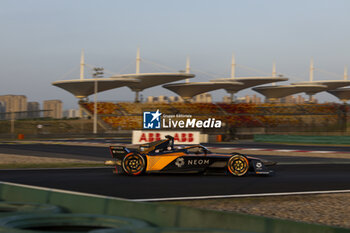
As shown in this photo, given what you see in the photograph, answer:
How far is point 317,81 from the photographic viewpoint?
104 meters

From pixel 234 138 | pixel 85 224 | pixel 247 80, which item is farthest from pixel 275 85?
pixel 85 224

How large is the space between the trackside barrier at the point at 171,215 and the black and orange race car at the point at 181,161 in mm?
6164

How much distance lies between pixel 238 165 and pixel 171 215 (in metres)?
7.81

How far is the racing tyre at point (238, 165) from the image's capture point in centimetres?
1255

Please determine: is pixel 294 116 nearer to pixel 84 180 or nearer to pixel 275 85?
pixel 275 85

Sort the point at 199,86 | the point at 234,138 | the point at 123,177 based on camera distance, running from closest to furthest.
A: the point at 123,177
the point at 234,138
the point at 199,86

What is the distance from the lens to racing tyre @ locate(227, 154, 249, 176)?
41.2 ft

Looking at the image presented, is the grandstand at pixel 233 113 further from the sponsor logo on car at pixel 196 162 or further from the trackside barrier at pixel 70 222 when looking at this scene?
the trackside barrier at pixel 70 222

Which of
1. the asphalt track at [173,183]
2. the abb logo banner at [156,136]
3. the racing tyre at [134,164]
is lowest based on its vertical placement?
the asphalt track at [173,183]

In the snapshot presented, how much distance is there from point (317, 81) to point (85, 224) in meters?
105

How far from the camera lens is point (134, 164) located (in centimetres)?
1267

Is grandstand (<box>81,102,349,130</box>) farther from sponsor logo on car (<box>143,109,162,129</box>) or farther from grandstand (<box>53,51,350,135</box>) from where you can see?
sponsor logo on car (<box>143,109,162,129</box>)

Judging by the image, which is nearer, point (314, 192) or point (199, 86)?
point (314, 192)

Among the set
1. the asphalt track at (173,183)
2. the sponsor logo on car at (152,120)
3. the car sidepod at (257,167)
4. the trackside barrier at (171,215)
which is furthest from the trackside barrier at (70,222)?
the sponsor logo on car at (152,120)
